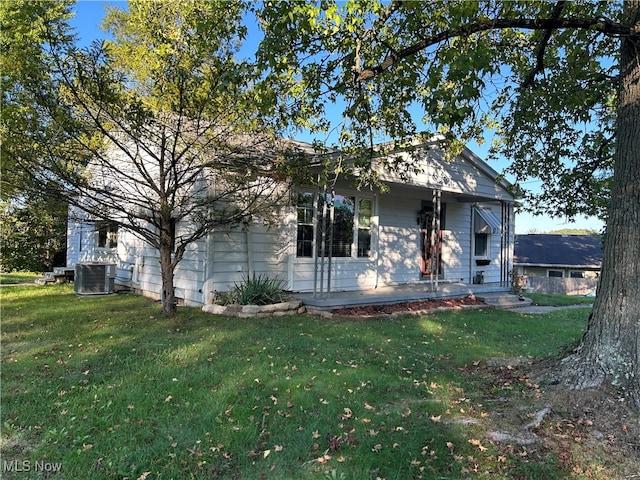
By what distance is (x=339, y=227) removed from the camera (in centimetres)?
1024

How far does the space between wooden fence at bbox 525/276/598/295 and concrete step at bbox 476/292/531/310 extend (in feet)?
51.3

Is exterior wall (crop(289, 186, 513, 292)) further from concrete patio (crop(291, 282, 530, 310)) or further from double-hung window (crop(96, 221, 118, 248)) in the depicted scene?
double-hung window (crop(96, 221, 118, 248))

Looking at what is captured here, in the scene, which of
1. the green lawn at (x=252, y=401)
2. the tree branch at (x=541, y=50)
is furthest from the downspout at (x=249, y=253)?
the tree branch at (x=541, y=50)

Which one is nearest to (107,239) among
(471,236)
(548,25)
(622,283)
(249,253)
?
(249,253)

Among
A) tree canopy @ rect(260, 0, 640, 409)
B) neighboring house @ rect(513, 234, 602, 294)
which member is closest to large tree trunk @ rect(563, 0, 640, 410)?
tree canopy @ rect(260, 0, 640, 409)

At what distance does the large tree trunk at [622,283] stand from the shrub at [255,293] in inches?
214

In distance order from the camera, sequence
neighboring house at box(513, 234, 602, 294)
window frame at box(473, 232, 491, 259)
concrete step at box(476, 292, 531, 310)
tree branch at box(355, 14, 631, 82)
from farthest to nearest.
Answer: neighboring house at box(513, 234, 602, 294) → window frame at box(473, 232, 491, 259) → concrete step at box(476, 292, 531, 310) → tree branch at box(355, 14, 631, 82)

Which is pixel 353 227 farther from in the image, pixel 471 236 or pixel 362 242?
pixel 471 236

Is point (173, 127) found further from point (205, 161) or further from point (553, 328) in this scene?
point (553, 328)

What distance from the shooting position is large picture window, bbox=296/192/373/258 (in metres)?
9.44

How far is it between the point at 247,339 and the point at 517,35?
A: 5.67 metres

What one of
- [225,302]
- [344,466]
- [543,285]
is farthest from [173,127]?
[543,285]

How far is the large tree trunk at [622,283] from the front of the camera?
3.41m

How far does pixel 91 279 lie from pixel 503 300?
35.7 feet
